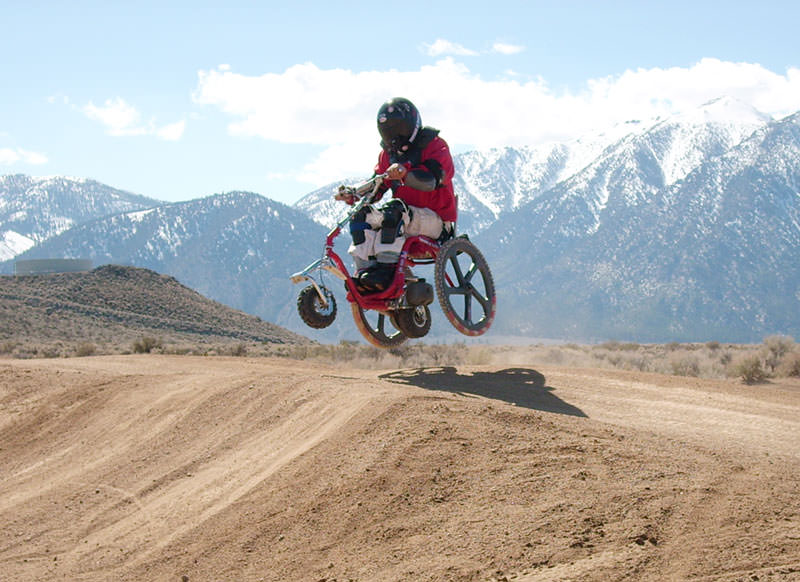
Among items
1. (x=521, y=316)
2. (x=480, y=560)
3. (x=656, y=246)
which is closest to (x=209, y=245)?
(x=521, y=316)

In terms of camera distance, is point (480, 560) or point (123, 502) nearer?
point (480, 560)

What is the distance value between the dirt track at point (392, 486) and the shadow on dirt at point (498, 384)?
0.10 meters

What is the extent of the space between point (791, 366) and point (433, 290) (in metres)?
9.27

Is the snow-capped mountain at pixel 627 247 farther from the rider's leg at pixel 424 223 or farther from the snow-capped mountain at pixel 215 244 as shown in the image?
the rider's leg at pixel 424 223

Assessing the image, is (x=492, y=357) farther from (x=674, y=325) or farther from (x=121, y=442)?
(x=674, y=325)

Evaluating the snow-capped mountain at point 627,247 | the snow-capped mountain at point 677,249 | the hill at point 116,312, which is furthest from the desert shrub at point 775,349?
the snow-capped mountain at point 677,249

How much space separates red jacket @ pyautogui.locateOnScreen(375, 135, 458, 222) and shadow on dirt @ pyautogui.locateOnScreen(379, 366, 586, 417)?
252 centimetres

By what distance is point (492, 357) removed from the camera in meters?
18.8

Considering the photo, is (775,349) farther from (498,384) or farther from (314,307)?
(314,307)

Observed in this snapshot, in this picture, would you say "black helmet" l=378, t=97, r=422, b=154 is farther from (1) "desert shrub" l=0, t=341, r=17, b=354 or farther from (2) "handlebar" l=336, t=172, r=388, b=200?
(1) "desert shrub" l=0, t=341, r=17, b=354

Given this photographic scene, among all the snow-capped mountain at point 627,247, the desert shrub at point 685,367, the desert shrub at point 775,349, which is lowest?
the desert shrub at point 685,367

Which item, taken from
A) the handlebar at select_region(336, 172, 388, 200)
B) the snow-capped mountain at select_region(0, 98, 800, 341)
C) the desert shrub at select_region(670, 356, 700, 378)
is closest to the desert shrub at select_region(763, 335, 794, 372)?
the desert shrub at select_region(670, 356, 700, 378)

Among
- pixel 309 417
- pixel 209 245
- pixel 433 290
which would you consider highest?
pixel 209 245

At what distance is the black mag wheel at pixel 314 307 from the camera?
41.7ft
